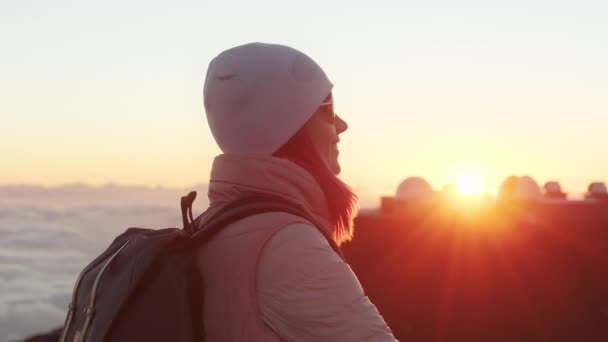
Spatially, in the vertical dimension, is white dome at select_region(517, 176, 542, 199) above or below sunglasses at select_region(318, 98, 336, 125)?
below

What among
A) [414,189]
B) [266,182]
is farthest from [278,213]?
[414,189]

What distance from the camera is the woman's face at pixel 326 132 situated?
2320mm

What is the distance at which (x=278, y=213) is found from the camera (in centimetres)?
199

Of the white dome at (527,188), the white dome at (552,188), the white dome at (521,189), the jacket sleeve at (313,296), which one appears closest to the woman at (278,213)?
the jacket sleeve at (313,296)

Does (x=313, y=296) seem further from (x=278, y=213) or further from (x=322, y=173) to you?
(x=322, y=173)

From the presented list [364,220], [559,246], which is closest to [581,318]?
[559,246]

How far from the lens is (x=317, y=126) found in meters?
2.34

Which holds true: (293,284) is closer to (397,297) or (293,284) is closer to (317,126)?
(317,126)

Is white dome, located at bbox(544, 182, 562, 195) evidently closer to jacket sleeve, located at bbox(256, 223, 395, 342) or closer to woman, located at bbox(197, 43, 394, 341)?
woman, located at bbox(197, 43, 394, 341)

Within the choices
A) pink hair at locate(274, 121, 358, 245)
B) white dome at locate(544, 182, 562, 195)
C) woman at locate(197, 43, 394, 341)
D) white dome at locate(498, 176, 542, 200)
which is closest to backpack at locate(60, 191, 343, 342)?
woman at locate(197, 43, 394, 341)

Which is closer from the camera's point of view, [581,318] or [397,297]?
[581,318]

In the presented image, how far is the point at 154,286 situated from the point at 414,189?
4246cm

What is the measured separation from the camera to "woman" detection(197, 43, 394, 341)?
185 centimetres

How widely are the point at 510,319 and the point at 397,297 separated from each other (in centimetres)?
354
